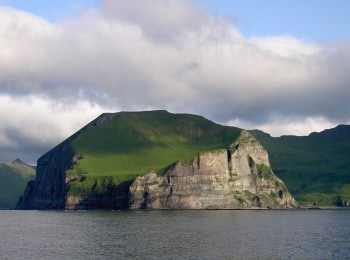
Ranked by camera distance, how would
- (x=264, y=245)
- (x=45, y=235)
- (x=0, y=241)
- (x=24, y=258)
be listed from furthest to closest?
(x=45, y=235), (x=0, y=241), (x=264, y=245), (x=24, y=258)

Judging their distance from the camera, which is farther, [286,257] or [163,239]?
[163,239]

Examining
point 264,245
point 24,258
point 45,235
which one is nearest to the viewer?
point 24,258

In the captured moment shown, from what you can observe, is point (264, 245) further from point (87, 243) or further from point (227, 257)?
point (87, 243)

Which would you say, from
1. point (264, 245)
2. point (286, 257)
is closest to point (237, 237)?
point (264, 245)

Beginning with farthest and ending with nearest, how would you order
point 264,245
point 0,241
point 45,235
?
point 45,235 < point 0,241 < point 264,245

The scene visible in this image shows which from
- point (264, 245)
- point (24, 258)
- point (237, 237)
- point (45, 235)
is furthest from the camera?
point (45, 235)

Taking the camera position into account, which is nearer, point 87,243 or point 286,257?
point 286,257

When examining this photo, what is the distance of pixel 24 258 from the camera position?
9794 centimetres

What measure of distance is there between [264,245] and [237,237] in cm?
1895

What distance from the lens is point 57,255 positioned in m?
102

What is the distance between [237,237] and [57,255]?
53.3 metres

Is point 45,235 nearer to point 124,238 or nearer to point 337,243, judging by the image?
point 124,238

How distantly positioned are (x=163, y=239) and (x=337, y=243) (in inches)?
1653

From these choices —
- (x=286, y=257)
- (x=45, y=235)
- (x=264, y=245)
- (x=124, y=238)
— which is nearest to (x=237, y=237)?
(x=264, y=245)
